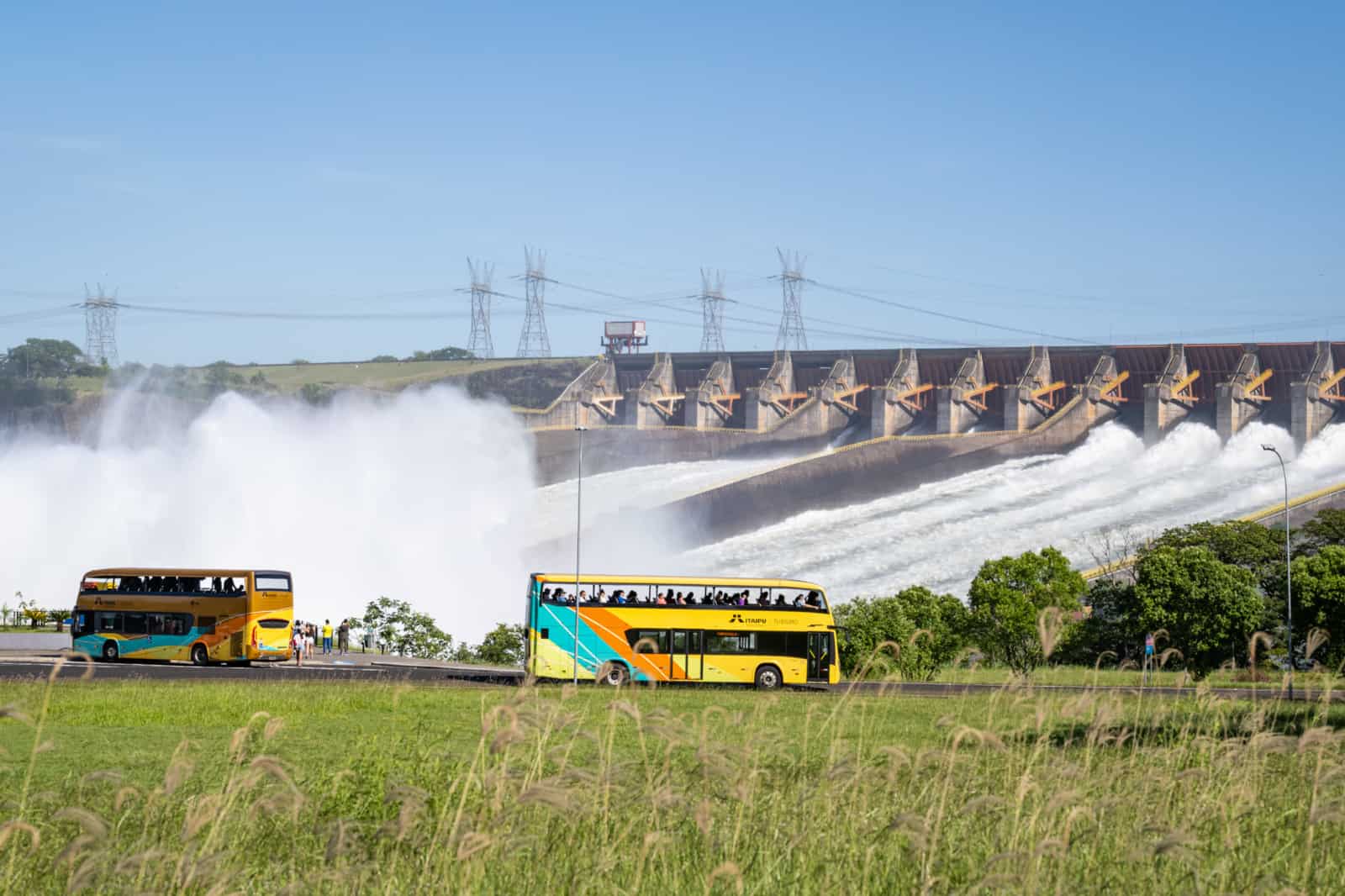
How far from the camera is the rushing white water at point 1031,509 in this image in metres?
74.2

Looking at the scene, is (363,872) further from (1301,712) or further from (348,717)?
(1301,712)

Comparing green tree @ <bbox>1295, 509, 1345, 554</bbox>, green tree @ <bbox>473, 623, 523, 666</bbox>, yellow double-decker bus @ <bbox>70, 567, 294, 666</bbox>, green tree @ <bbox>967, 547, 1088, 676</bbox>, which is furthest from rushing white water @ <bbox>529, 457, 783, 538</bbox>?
yellow double-decker bus @ <bbox>70, 567, 294, 666</bbox>

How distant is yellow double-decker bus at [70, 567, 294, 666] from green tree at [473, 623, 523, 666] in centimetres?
1027

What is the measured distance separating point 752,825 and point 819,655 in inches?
1062

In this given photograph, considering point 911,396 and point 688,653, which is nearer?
point 688,653

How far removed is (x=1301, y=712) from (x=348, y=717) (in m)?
15.0

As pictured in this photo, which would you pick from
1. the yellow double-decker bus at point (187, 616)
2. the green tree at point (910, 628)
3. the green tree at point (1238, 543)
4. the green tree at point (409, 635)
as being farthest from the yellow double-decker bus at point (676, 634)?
the green tree at point (1238, 543)

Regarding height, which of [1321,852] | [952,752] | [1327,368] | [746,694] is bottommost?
[746,694]

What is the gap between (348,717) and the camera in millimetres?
22734

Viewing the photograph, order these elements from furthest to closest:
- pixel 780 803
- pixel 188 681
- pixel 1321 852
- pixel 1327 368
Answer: pixel 1327 368 < pixel 188 681 < pixel 780 803 < pixel 1321 852

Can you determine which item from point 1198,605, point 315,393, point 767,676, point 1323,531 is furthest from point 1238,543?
point 315,393

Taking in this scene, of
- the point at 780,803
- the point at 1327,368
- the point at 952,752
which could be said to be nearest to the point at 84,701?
the point at 780,803

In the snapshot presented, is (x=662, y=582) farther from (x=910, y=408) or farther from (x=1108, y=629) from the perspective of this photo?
(x=910, y=408)

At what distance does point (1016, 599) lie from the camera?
45094 millimetres
